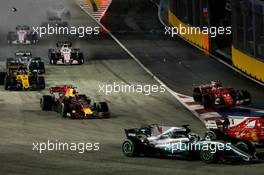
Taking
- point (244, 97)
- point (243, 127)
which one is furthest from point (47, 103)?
point (243, 127)

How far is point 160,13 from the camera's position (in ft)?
294

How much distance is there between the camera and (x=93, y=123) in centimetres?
4159

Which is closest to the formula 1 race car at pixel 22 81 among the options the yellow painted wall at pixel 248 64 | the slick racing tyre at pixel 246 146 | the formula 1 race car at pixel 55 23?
the yellow painted wall at pixel 248 64

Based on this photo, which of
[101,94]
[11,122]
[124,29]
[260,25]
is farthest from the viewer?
[124,29]

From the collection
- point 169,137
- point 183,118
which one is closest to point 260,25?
point 183,118

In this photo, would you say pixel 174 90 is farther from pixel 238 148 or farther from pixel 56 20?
pixel 56 20

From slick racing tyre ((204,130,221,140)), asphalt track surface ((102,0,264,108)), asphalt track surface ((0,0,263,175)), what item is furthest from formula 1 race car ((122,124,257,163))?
asphalt track surface ((102,0,264,108))

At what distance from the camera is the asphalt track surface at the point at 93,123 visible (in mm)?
31328

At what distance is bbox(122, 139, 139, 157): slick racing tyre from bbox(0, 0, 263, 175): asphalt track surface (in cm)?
23

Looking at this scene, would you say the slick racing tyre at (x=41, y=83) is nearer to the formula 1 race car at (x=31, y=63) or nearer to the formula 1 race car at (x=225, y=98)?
the formula 1 race car at (x=31, y=63)

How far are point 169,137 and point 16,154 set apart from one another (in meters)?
4.92

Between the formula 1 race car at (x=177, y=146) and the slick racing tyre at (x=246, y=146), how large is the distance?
0.72 feet

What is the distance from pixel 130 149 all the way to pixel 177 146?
62.8 inches

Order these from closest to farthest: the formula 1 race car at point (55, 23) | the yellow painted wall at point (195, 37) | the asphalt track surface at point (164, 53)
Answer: the asphalt track surface at point (164, 53)
the yellow painted wall at point (195, 37)
the formula 1 race car at point (55, 23)
